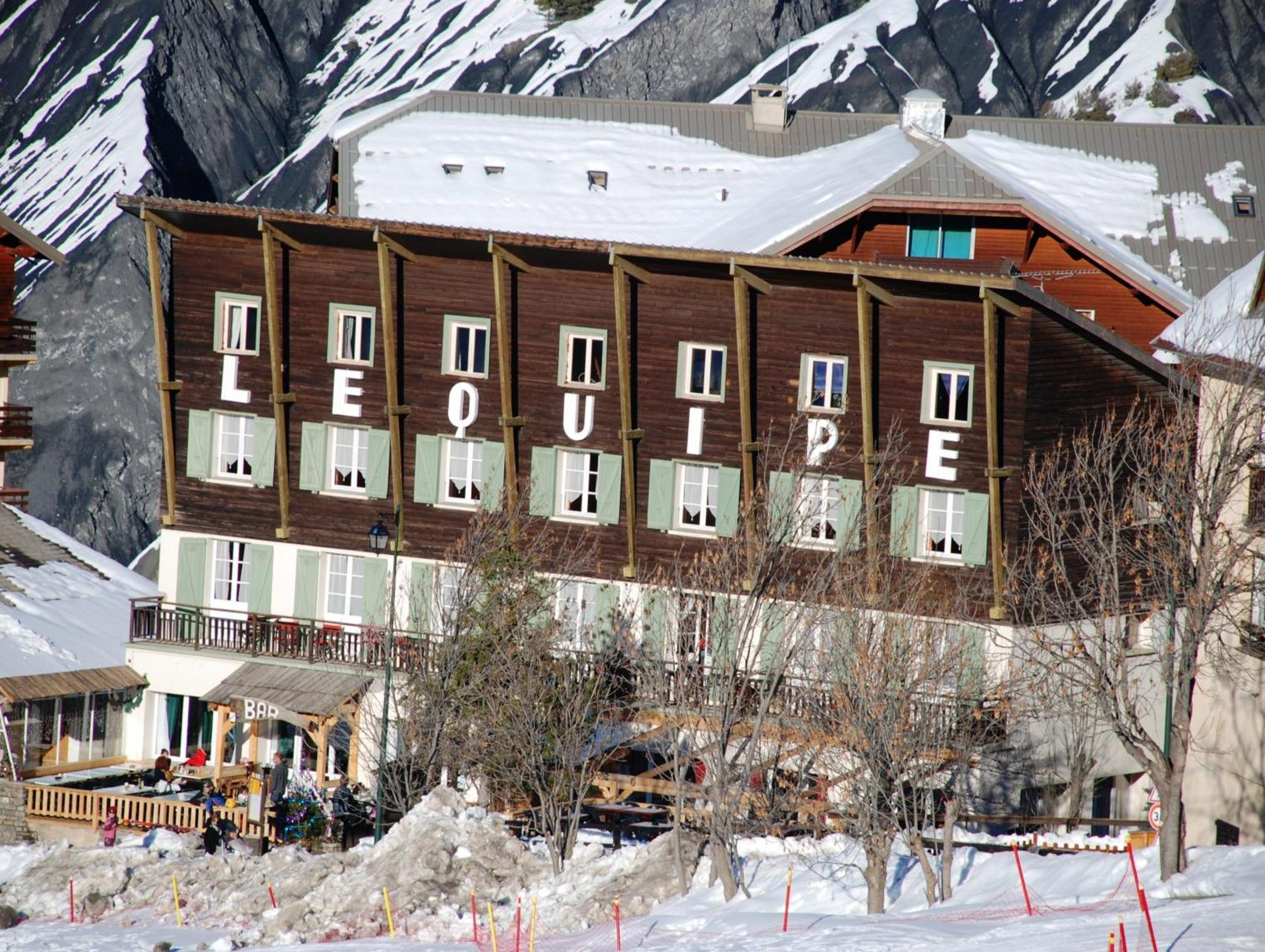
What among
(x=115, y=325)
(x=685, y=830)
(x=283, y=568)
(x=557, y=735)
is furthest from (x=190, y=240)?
(x=115, y=325)

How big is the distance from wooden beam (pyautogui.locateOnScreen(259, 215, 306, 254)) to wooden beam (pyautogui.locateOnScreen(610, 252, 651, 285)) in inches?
334

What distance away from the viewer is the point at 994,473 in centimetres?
4325

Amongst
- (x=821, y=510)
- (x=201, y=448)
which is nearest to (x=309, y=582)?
(x=201, y=448)

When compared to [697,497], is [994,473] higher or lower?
higher

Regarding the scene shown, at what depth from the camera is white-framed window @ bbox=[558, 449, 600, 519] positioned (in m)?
47.0

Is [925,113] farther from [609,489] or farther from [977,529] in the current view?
[609,489]

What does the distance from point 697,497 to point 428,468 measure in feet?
22.9

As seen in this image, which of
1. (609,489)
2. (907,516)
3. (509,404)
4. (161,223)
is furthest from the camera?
(161,223)

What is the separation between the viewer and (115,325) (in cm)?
11756

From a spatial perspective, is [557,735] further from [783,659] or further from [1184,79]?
[1184,79]

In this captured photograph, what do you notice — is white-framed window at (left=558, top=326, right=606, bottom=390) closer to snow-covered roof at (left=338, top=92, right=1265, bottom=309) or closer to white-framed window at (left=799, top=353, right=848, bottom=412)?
snow-covered roof at (left=338, top=92, right=1265, bottom=309)

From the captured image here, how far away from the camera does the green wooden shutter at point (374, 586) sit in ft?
157

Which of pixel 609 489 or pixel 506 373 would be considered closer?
pixel 609 489

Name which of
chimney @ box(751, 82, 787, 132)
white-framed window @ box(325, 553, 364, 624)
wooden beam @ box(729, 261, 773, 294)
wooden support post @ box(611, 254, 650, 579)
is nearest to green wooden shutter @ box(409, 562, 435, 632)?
white-framed window @ box(325, 553, 364, 624)
